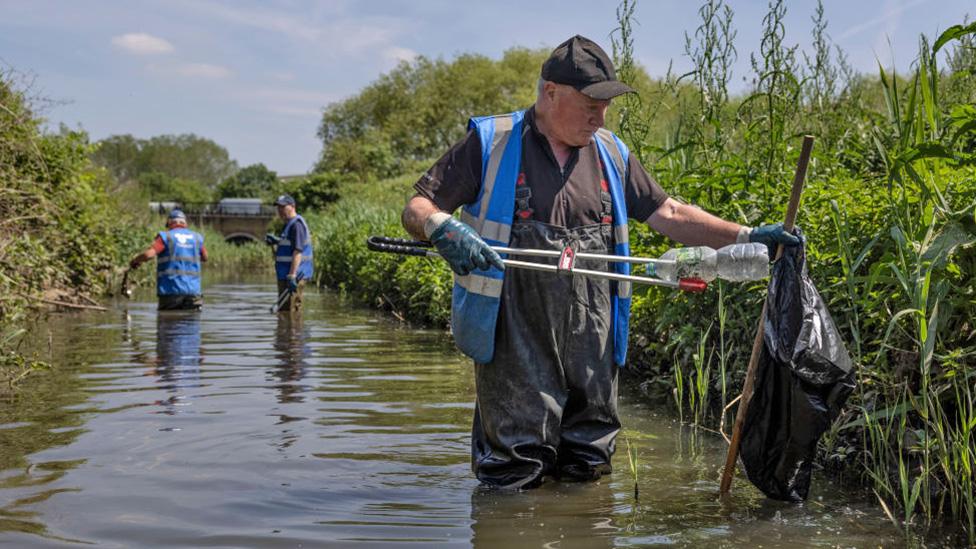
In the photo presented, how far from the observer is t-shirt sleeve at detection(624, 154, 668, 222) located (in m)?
4.69

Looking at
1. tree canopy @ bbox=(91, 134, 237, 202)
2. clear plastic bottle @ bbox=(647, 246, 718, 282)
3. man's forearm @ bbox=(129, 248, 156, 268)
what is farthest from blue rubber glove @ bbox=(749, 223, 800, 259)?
tree canopy @ bbox=(91, 134, 237, 202)

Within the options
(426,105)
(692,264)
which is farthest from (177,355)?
(426,105)

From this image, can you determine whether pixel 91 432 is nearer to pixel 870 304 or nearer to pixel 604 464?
pixel 604 464

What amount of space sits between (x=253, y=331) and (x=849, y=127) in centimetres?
782

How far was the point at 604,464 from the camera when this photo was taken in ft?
15.5

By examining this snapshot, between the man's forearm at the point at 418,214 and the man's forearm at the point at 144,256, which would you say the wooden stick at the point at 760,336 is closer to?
the man's forearm at the point at 418,214

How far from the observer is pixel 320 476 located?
5164mm

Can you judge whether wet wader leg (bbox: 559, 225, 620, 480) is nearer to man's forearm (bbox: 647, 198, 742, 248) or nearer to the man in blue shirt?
man's forearm (bbox: 647, 198, 742, 248)

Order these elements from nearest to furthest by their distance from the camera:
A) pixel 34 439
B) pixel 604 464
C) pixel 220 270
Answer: pixel 604 464
pixel 34 439
pixel 220 270

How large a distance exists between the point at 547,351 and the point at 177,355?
673cm

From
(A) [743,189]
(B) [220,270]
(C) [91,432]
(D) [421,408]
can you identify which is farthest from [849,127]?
(B) [220,270]

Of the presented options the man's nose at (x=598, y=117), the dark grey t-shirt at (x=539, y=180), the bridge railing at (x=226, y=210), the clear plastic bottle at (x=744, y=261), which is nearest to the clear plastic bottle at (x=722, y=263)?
the clear plastic bottle at (x=744, y=261)

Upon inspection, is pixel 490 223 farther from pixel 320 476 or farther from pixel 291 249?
pixel 291 249

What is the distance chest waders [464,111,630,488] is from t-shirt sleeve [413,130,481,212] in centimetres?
6
